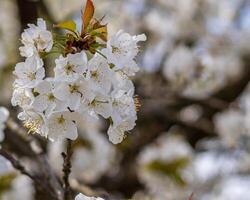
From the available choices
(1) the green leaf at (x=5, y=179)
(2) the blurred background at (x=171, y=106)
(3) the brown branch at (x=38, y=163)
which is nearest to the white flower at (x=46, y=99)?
(3) the brown branch at (x=38, y=163)

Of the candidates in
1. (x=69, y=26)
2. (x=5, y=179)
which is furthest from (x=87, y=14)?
(x=5, y=179)

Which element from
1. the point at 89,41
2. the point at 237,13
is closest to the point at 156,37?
the point at 237,13

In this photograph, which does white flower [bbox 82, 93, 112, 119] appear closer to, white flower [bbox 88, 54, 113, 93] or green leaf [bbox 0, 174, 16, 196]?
white flower [bbox 88, 54, 113, 93]

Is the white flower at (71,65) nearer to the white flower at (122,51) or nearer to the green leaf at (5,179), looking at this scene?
the white flower at (122,51)

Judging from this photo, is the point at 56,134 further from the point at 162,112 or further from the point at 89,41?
the point at 162,112

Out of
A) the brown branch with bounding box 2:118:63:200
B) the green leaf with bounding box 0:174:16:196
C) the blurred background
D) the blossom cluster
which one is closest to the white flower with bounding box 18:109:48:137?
the blossom cluster

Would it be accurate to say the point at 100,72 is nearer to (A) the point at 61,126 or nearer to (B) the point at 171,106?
(A) the point at 61,126

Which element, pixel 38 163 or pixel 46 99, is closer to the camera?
pixel 46 99
